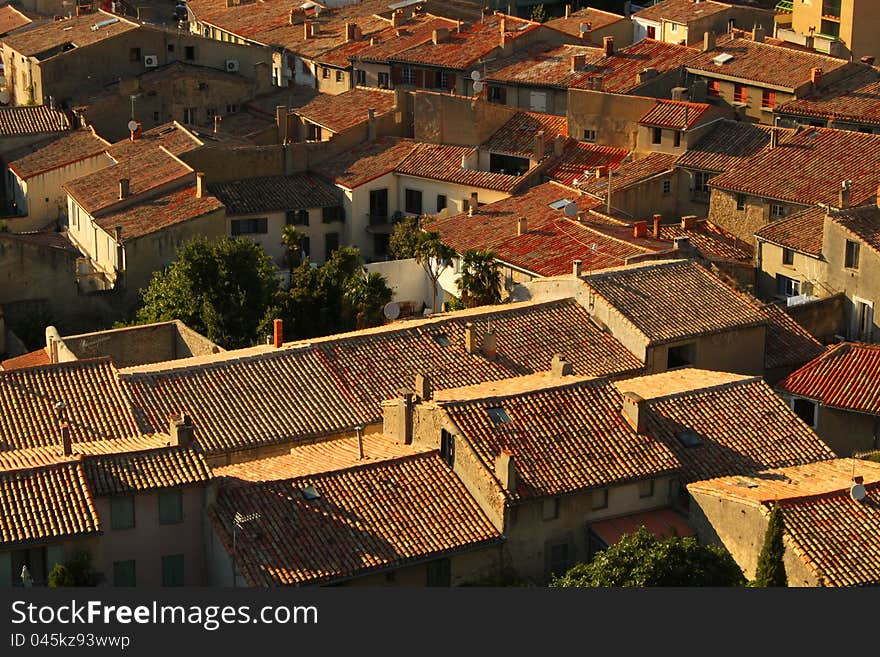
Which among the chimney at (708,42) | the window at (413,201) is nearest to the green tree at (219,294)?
the window at (413,201)

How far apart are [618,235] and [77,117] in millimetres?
28964

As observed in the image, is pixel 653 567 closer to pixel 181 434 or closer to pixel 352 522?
pixel 352 522

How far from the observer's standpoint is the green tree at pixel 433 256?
64.6m

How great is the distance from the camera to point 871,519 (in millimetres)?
43312

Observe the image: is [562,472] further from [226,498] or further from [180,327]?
[180,327]

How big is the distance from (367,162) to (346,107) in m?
6.29

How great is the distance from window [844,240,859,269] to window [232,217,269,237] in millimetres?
21701

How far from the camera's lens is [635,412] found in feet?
151

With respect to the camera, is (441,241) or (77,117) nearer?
(441,241)

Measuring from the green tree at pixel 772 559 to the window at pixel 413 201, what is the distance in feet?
117

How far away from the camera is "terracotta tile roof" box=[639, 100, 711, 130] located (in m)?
72.5

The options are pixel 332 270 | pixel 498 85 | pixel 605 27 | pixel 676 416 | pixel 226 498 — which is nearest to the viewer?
pixel 226 498

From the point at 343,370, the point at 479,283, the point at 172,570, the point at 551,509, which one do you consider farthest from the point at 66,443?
the point at 479,283

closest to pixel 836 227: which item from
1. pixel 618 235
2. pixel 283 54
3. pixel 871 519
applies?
pixel 618 235
